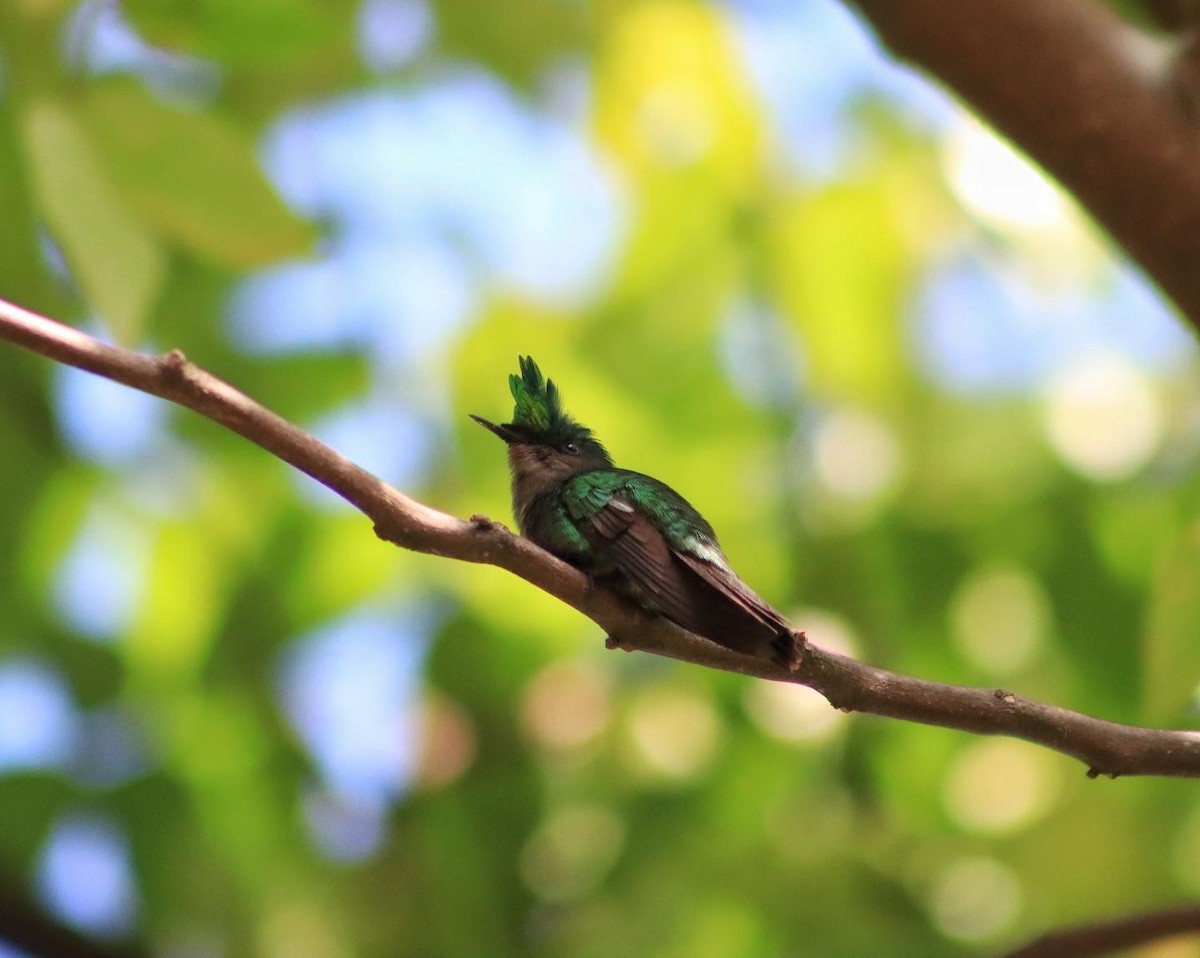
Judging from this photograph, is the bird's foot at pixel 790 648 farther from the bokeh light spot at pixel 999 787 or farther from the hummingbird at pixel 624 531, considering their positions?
the bokeh light spot at pixel 999 787

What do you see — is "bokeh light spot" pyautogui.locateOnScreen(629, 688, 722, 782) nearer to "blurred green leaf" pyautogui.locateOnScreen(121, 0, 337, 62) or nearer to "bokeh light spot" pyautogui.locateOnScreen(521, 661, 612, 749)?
"bokeh light spot" pyautogui.locateOnScreen(521, 661, 612, 749)

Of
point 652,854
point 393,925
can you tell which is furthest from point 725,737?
point 393,925

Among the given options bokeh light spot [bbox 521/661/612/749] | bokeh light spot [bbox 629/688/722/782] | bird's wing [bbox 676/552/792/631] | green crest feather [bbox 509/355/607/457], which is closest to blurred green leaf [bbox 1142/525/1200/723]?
bird's wing [bbox 676/552/792/631]

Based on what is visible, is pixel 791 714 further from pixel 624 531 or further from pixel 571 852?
pixel 624 531

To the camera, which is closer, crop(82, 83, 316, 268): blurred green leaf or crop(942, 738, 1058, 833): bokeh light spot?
crop(82, 83, 316, 268): blurred green leaf

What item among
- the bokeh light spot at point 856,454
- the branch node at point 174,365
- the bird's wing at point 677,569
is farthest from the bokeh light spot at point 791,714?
the branch node at point 174,365

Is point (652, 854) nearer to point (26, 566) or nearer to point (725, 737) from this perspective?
point (725, 737)

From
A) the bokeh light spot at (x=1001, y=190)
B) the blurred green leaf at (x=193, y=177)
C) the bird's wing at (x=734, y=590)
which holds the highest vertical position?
the bokeh light spot at (x=1001, y=190)
